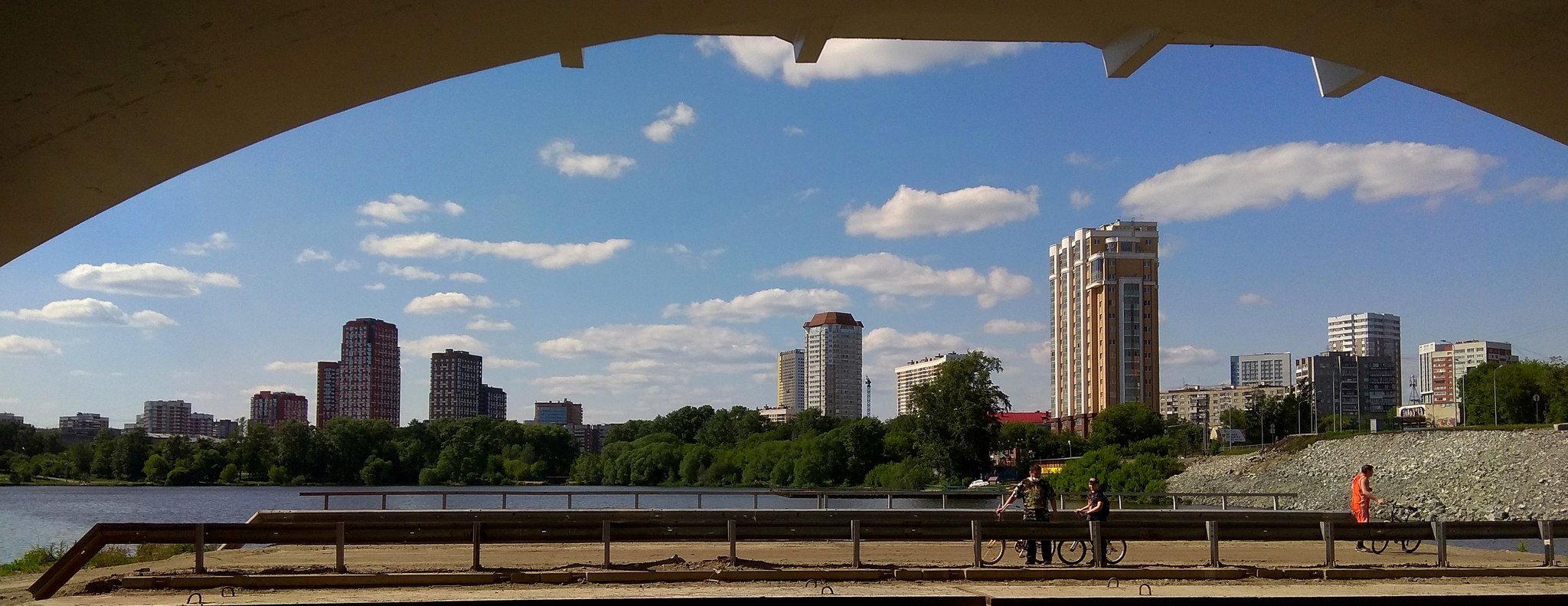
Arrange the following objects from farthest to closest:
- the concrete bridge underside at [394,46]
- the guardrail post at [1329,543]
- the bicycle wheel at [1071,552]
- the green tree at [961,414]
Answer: the green tree at [961,414] < the bicycle wheel at [1071,552] < the guardrail post at [1329,543] < the concrete bridge underside at [394,46]

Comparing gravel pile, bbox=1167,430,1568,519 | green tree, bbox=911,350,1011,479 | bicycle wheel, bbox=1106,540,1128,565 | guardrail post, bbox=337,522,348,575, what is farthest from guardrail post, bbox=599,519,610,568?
green tree, bbox=911,350,1011,479

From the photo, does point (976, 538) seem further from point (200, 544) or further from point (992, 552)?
point (200, 544)

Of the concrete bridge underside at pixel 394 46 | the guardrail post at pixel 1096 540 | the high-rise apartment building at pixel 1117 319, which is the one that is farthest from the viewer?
the high-rise apartment building at pixel 1117 319

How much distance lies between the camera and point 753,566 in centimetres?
1678

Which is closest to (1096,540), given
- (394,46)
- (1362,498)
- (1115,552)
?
(1115,552)

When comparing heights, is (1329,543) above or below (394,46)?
below

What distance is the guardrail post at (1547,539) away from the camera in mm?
17344

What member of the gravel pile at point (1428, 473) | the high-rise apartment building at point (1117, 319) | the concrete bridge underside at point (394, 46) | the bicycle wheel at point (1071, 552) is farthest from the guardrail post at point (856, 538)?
the high-rise apartment building at point (1117, 319)

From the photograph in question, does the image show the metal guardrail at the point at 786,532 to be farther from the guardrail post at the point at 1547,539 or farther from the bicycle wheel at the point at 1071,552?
the bicycle wheel at the point at 1071,552

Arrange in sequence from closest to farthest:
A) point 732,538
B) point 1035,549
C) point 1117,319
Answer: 1. point 732,538
2. point 1035,549
3. point 1117,319

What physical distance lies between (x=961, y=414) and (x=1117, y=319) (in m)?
95.3

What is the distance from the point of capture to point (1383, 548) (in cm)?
2022

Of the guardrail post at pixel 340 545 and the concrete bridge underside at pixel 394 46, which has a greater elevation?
the concrete bridge underside at pixel 394 46

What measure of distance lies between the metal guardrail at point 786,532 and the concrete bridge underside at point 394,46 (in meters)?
8.92
